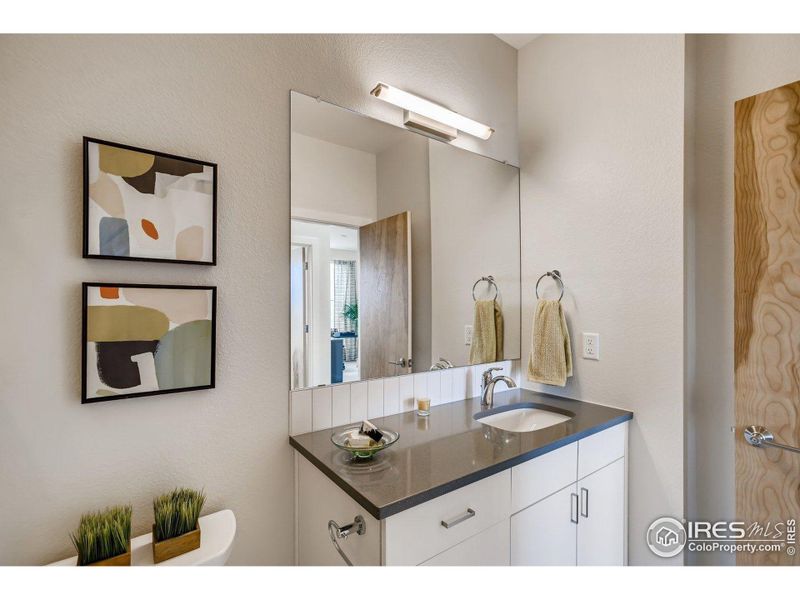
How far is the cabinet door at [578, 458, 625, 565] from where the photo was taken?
53.4 inches

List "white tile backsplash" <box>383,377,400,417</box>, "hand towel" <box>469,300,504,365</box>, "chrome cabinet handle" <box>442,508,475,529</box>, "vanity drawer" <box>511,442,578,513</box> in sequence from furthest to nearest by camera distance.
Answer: "hand towel" <box>469,300,504,365</box>, "white tile backsplash" <box>383,377,400,417</box>, "vanity drawer" <box>511,442,578,513</box>, "chrome cabinet handle" <box>442,508,475,529</box>

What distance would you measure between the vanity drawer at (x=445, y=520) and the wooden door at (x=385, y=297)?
1.80ft

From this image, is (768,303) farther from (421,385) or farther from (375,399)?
(375,399)

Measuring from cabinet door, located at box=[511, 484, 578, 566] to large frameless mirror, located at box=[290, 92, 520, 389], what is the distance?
623 mm

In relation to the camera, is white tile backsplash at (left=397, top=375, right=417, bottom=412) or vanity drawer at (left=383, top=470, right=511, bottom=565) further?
white tile backsplash at (left=397, top=375, right=417, bottom=412)

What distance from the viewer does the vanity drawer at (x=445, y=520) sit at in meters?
0.88

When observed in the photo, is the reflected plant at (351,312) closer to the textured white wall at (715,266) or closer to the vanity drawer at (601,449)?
the vanity drawer at (601,449)

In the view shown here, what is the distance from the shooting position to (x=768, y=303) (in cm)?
120

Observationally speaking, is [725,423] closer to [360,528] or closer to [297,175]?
[360,528]

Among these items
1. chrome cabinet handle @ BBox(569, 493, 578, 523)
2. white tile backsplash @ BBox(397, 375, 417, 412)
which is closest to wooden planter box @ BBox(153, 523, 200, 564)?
white tile backsplash @ BBox(397, 375, 417, 412)

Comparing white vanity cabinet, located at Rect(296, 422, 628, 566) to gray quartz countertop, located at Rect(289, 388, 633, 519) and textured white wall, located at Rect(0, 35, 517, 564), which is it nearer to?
gray quartz countertop, located at Rect(289, 388, 633, 519)

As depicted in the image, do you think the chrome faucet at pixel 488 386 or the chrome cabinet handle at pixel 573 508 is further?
the chrome faucet at pixel 488 386

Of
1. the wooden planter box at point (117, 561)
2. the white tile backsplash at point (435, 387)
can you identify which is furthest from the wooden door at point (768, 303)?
the wooden planter box at point (117, 561)

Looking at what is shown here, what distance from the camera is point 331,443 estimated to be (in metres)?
1.20
